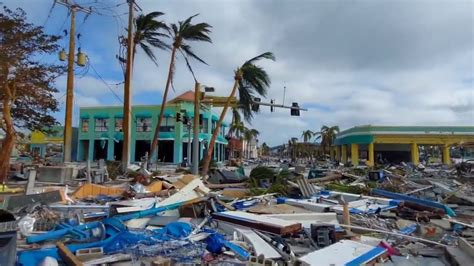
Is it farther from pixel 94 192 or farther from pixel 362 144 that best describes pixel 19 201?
pixel 362 144

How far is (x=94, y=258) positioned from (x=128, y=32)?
15994mm

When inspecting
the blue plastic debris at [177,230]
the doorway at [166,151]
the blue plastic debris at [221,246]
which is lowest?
the blue plastic debris at [221,246]

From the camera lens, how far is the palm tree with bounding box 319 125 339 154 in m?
78.4

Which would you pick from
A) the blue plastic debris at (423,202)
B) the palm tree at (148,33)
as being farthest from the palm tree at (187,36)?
the blue plastic debris at (423,202)

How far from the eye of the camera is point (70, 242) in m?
6.46

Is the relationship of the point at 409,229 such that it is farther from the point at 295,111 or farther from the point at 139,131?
the point at 139,131

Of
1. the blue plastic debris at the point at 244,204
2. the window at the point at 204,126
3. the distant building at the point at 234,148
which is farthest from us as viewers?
the distant building at the point at 234,148

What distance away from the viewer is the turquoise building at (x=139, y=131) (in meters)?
45.2

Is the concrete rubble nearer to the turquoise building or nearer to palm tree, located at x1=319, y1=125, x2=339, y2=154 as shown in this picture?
A: the turquoise building

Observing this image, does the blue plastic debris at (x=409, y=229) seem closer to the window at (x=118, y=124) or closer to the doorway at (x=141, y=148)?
the doorway at (x=141, y=148)

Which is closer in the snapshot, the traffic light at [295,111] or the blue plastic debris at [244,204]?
the blue plastic debris at [244,204]

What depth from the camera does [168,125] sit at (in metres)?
45.7

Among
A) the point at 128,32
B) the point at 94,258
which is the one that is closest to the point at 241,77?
the point at 128,32

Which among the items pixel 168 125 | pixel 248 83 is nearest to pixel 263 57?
pixel 248 83
